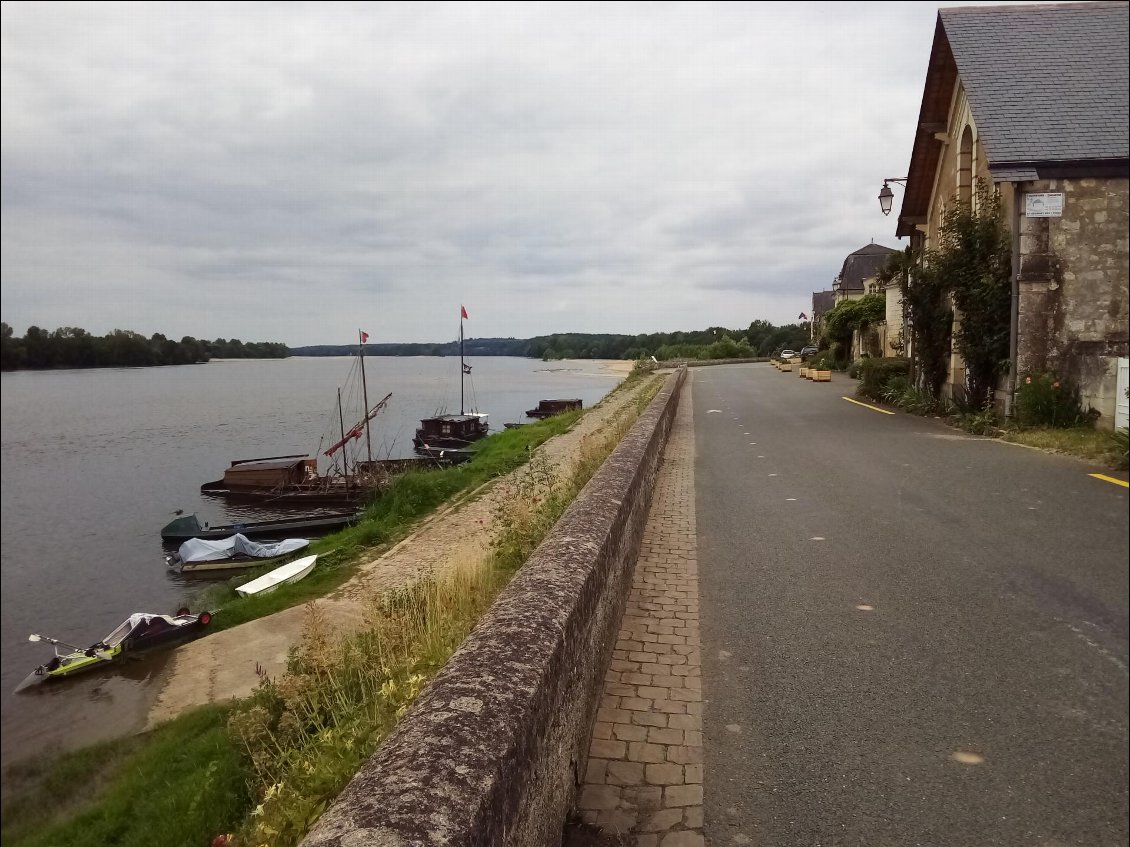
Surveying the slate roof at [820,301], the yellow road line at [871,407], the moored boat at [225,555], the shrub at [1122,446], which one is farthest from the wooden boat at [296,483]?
the slate roof at [820,301]

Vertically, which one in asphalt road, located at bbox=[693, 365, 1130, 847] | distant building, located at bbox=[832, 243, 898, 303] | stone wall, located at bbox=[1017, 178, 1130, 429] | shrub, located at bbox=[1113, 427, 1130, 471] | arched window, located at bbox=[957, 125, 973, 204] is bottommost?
asphalt road, located at bbox=[693, 365, 1130, 847]

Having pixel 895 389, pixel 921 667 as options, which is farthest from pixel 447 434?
pixel 921 667

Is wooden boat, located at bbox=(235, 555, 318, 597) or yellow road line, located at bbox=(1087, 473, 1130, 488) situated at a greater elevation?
yellow road line, located at bbox=(1087, 473, 1130, 488)

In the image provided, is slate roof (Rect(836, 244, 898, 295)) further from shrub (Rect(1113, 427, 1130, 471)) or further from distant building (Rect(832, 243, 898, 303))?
shrub (Rect(1113, 427, 1130, 471))

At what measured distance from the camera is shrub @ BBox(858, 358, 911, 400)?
19.5 m

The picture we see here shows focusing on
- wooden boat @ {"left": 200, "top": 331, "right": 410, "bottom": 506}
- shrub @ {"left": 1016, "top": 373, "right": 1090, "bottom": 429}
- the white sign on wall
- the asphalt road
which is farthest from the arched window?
wooden boat @ {"left": 200, "top": 331, "right": 410, "bottom": 506}

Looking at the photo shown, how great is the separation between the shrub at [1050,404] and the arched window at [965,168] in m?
5.68

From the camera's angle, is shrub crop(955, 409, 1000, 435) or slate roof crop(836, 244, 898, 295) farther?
slate roof crop(836, 244, 898, 295)

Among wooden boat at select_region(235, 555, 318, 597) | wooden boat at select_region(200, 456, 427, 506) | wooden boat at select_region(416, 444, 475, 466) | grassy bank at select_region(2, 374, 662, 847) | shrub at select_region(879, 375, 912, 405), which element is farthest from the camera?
wooden boat at select_region(416, 444, 475, 466)

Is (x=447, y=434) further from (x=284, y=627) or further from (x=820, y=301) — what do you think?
(x=820, y=301)

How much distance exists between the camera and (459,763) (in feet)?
6.59

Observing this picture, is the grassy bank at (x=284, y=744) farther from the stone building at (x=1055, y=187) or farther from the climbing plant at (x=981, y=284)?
the climbing plant at (x=981, y=284)

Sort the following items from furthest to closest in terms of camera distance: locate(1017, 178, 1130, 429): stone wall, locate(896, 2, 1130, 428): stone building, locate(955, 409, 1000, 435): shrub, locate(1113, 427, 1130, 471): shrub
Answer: locate(955, 409, 1000, 435): shrub, locate(1017, 178, 1130, 429): stone wall, locate(896, 2, 1130, 428): stone building, locate(1113, 427, 1130, 471): shrub

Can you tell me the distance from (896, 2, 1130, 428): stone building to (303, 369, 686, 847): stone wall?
970cm
